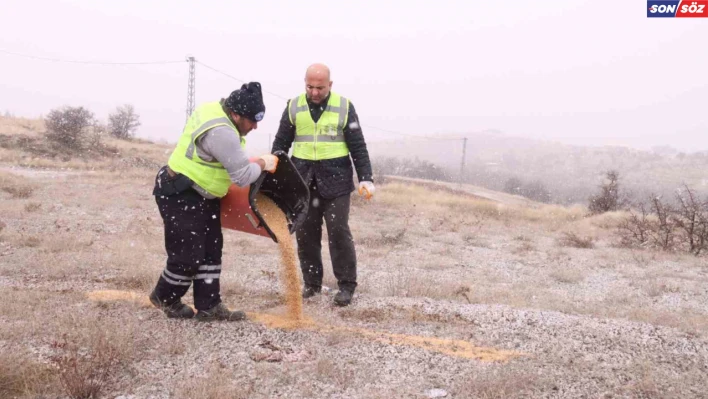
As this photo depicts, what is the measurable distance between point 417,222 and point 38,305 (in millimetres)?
9006

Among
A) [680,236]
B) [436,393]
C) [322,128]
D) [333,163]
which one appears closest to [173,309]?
[333,163]

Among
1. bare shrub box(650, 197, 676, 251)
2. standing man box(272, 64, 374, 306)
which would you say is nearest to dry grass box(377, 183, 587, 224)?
bare shrub box(650, 197, 676, 251)

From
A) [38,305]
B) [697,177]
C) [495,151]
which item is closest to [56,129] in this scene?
[38,305]

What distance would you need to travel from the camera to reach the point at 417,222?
1214 cm

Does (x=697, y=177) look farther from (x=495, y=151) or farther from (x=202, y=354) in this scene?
(x=202, y=354)

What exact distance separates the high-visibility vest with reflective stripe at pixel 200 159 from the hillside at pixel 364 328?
949 millimetres

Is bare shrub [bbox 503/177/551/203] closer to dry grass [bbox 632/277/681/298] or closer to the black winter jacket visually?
dry grass [bbox 632/277/681/298]

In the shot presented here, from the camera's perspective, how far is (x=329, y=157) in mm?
4516

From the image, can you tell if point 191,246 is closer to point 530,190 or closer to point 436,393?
point 436,393

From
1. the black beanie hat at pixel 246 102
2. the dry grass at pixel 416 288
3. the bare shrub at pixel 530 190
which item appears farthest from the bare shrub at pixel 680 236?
the bare shrub at pixel 530 190

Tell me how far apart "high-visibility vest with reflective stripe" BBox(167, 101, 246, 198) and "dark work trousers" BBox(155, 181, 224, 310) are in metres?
0.13

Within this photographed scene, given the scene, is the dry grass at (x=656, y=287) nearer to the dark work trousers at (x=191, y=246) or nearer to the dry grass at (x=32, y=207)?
the dark work trousers at (x=191, y=246)

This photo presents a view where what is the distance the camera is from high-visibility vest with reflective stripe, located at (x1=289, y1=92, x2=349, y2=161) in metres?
4.47

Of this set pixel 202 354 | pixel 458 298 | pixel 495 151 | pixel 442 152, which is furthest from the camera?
pixel 442 152
